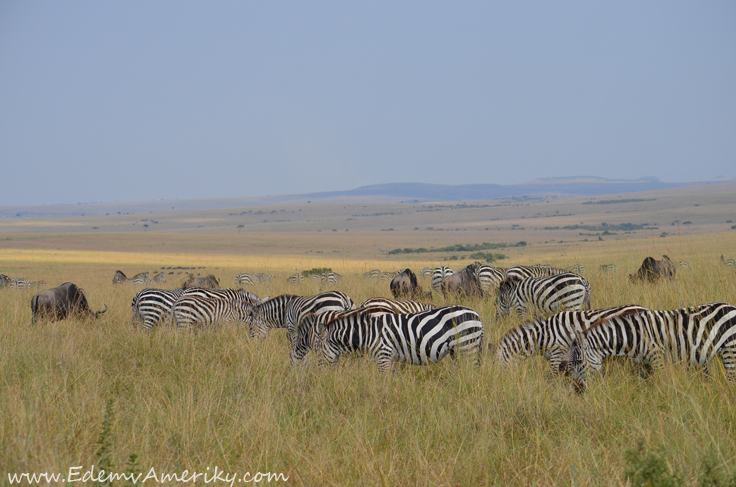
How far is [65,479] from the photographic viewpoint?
11.4 ft

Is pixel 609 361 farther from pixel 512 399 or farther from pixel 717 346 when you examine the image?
pixel 512 399

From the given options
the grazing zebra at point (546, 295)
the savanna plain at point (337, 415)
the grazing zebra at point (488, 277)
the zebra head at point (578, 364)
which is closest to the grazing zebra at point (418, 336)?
the savanna plain at point (337, 415)

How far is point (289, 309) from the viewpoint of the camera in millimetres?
9000

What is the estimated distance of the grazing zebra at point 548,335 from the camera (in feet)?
21.5

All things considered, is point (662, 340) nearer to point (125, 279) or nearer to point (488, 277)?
point (488, 277)

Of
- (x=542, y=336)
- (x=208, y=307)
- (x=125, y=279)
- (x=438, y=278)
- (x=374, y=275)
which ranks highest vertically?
(x=542, y=336)

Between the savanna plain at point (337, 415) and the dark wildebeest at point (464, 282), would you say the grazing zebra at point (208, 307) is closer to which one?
the savanna plain at point (337, 415)

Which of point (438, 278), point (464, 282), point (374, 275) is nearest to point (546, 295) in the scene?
point (464, 282)

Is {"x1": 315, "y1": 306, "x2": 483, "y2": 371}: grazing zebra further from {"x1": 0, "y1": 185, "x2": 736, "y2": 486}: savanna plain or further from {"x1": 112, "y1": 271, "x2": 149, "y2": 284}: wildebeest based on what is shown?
{"x1": 112, "y1": 271, "x2": 149, "y2": 284}: wildebeest

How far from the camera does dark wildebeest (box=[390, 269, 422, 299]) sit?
12.3 meters

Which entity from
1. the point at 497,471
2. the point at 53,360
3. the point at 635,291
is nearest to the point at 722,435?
the point at 497,471

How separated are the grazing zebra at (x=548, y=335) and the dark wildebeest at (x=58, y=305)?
7.26 m

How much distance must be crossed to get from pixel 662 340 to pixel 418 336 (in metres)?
2.50

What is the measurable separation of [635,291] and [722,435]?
5486 mm
